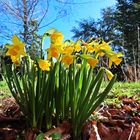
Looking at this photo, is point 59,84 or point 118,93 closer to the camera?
point 59,84

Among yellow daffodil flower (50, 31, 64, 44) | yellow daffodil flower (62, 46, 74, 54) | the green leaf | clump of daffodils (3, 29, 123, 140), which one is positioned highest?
yellow daffodil flower (50, 31, 64, 44)

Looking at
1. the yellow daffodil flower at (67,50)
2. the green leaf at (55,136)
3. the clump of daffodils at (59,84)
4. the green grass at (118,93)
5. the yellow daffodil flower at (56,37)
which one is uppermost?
the yellow daffodil flower at (56,37)

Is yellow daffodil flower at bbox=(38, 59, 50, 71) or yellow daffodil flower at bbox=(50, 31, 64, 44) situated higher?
yellow daffodil flower at bbox=(50, 31, 64, 44)

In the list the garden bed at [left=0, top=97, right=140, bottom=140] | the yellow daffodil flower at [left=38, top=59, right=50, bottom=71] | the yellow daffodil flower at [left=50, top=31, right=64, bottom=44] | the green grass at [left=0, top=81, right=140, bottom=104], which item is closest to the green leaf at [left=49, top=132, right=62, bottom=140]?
the garden bed at [left=0, top=97, right=140, bottom=140]

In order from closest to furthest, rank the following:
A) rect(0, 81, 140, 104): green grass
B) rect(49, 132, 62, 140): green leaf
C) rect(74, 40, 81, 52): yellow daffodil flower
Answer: rect(49, 132, 62, 140): green leaf → rect(74, 40, 81, 52): yellow daffodil flower → rect(0, 81, 140, 104): green grass

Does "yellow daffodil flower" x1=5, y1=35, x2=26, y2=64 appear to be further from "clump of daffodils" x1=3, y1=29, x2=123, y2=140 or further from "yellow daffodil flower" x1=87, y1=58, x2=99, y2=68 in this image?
"yellow daffodil flower" x1=87, y1=58, x2=99, y2=68

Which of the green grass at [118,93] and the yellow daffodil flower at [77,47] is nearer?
the yellow daffodil flower at [77,47]

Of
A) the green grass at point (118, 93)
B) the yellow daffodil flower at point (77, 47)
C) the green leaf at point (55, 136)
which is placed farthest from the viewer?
the green grass at point (118, 93)

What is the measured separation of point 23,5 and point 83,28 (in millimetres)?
17419

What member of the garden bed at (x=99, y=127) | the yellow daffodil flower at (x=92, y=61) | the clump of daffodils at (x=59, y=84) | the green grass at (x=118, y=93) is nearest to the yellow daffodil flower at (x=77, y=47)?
the clump of daffodils at (x=59, y=84)

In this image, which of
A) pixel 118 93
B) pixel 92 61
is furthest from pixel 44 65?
pixel 118 93

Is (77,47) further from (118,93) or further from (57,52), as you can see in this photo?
(118,93)

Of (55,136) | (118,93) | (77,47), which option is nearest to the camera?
(55,136)

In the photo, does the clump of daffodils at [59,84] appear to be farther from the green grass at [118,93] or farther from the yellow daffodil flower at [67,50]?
the green grass at [118,93]
